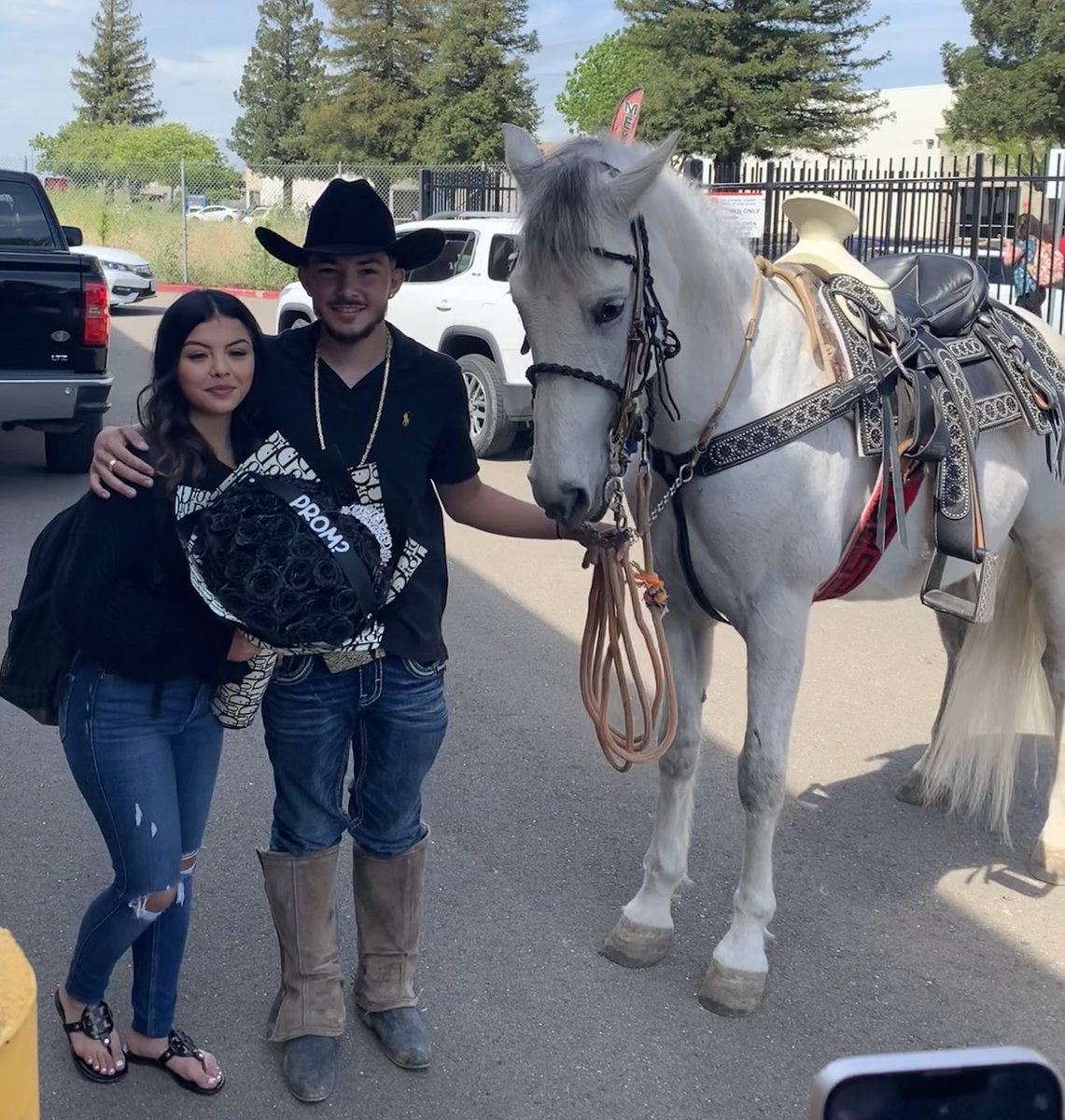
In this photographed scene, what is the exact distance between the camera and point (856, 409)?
10.7 feet

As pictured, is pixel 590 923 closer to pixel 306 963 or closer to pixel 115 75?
pixel 306 963

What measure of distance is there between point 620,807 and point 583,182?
2.38 metres

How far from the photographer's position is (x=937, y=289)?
394 centimetres

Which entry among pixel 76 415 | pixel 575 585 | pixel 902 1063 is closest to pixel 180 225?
pixel 76 415

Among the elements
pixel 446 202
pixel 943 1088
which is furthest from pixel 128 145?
pixel 943 1088

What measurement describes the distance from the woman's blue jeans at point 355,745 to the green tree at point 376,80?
50488mm

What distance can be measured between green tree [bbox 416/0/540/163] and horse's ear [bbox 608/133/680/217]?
4366 centimetres

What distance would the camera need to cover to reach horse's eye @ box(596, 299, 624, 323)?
2.68 meters

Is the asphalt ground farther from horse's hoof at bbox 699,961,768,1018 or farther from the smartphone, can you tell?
the smartphone

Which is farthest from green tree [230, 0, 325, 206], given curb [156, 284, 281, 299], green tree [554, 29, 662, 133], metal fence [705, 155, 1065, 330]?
metal fence [705, 155, 1065, 330]

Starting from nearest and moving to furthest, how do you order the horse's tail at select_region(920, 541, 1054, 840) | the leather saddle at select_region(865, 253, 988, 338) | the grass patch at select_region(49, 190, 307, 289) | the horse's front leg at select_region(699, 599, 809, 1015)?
the horse's front leg at select_region(699, 599, 809, 1015), the leather saddle at select_region(865, 253, 988, 338), the horse's tail at select_region(920, 541, 1054, 840), the grass patch at select_region(49, 190, 307, 289)

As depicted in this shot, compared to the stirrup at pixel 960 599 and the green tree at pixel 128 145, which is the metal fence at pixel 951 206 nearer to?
the stirrup at pixel 960 599

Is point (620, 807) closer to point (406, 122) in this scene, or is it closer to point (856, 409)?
point (856, 409)

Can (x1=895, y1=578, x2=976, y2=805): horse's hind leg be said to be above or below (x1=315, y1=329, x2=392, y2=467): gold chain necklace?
below
